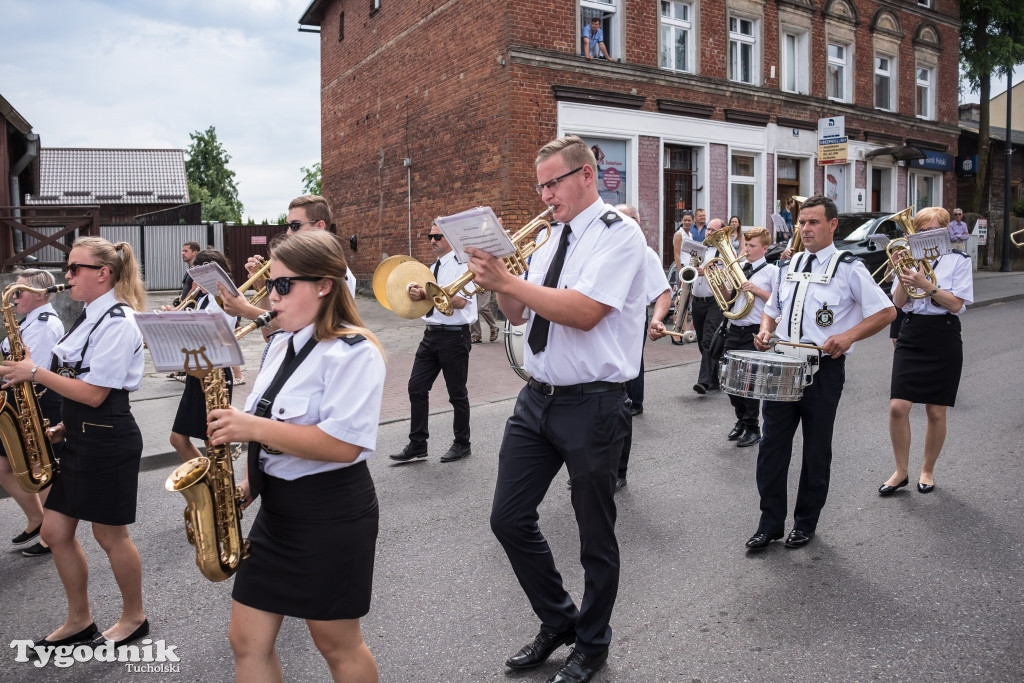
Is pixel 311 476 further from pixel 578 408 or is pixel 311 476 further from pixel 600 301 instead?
pixel 600 301

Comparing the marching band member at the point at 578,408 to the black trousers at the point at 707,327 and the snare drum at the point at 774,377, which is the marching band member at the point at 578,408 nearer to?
the snare drum at the point at 774,377

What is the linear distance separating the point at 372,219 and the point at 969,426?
17.7 meters

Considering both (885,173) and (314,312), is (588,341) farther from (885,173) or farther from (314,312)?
(885,173)

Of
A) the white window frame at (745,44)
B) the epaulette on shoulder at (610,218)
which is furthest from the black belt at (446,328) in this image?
the white window frame at (745,44)

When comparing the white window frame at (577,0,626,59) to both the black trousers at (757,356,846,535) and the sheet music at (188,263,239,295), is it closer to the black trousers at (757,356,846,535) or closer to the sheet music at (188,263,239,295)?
the black trousers at (757,356,846,535)

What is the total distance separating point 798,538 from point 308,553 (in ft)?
11.0

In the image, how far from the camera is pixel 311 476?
2.67m

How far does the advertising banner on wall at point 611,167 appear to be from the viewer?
709 inches

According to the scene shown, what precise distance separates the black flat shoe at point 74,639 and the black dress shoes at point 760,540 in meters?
3.49

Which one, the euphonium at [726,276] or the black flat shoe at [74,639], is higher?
the euphonium at [726,276]

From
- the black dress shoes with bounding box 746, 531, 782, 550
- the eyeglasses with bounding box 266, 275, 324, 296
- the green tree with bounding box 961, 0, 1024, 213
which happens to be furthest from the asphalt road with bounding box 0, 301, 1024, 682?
the green tree with bounding box 961, 0, 1024, 213

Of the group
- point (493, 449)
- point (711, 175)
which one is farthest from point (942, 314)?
point (711, 175)

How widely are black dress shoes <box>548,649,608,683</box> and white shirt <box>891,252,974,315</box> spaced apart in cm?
393

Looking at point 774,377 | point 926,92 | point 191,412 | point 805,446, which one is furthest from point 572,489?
point 926,92
